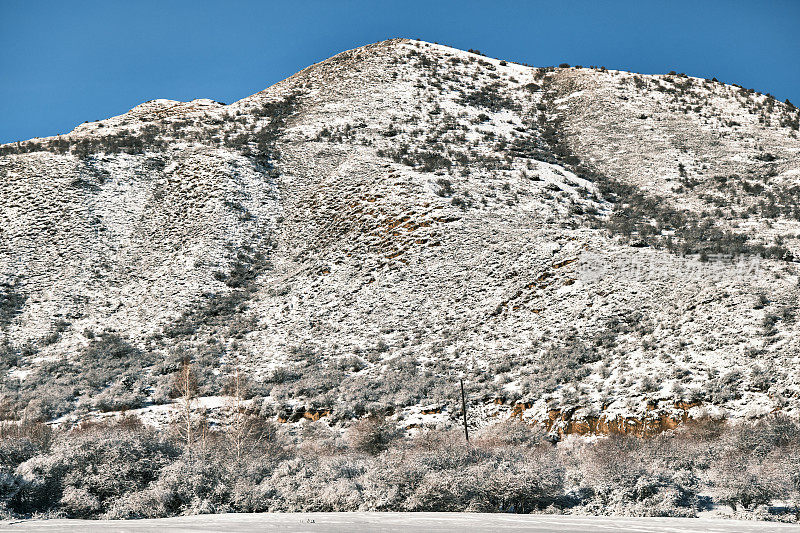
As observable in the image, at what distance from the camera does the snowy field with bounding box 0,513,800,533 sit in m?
8.73

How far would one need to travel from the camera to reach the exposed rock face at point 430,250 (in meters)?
23.5

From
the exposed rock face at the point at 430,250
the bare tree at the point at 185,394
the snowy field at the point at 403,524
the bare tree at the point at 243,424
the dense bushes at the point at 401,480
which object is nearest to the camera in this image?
the snowy field at the point at 403,524

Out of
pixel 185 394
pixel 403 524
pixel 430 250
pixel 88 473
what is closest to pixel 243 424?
pixel 185 394

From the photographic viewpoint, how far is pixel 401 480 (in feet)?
39.5

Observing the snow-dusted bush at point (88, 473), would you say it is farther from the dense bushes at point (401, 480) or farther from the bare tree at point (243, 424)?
the bare tree at point (243, 424)

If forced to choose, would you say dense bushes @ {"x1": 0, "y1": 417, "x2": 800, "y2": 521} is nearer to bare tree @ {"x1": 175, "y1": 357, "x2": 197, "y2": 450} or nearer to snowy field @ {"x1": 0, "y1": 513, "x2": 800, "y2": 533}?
snowy field @ {"x1": 0, "y1": 513, "x2": 800, "y2": 533}

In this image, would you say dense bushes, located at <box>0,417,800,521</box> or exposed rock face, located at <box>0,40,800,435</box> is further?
exposed rock face, located at <box>0,40,800,435</box>

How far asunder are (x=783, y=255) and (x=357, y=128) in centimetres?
3511

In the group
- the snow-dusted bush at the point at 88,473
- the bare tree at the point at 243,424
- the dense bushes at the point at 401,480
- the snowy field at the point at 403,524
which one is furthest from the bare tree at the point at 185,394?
the snowy field at the point at 403,524

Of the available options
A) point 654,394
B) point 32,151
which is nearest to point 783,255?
point 654,394

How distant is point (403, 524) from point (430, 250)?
2546 cm

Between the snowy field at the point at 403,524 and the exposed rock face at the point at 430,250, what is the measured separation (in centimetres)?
1085

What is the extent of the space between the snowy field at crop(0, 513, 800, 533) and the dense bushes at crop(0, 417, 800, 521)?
33.9 inches

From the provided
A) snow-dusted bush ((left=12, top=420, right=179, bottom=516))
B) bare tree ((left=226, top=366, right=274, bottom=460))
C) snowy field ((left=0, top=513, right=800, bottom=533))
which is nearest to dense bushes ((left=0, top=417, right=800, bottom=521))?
snow-dusted bush ((left=12, top=420, right=179, bottom=516))
